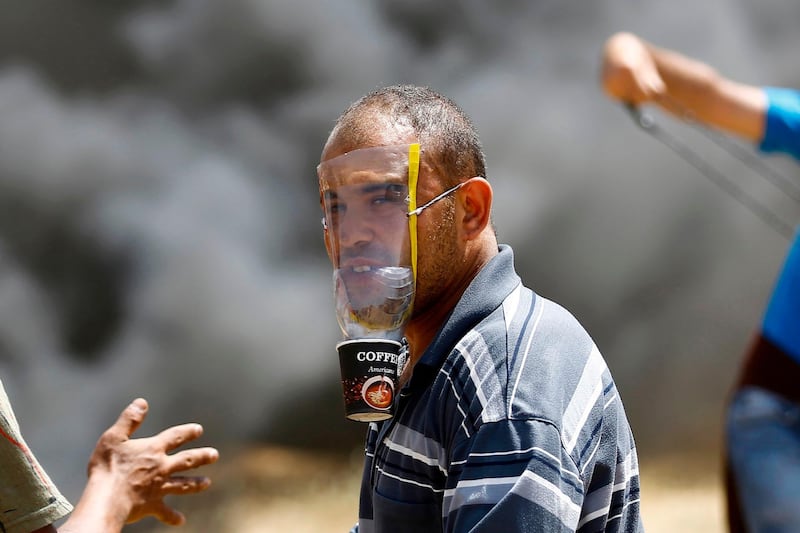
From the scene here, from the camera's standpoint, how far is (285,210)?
401 centimetres

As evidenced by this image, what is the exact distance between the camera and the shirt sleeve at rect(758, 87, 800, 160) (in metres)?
0.88

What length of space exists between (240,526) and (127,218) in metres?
1.25

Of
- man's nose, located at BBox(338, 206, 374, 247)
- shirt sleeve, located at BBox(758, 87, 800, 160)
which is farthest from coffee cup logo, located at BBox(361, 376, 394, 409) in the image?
shirt sleeve, located at BBox(758, 87, 800, 160)

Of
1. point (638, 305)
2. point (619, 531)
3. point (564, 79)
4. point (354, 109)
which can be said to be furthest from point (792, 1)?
point (619, 531)

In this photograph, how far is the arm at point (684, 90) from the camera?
33.9 inches

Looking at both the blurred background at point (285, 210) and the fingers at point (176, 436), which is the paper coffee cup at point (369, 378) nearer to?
the fingers at point (176, 436)

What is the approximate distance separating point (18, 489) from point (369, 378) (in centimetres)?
61

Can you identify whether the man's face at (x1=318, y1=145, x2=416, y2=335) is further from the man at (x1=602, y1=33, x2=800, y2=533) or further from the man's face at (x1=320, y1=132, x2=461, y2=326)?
the man at (x1=602, y1=33, x2=800, y2=533)

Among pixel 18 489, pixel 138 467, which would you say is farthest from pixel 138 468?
pixel 18 489

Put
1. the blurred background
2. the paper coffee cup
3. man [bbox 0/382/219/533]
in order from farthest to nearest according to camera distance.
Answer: the blurred background
man [bbox 0/382/219/533]
the paper coffee cup

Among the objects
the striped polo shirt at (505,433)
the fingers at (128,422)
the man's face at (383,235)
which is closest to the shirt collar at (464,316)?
the striped polo shirt at (505,433)

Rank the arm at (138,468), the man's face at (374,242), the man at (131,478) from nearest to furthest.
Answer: the man's face at (374,242) < the man at (131,478) < the arm at (138,468)

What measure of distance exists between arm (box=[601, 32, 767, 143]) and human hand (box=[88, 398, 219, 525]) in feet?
5.64

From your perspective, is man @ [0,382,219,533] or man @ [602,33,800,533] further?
man @ [0,382,219,533]
